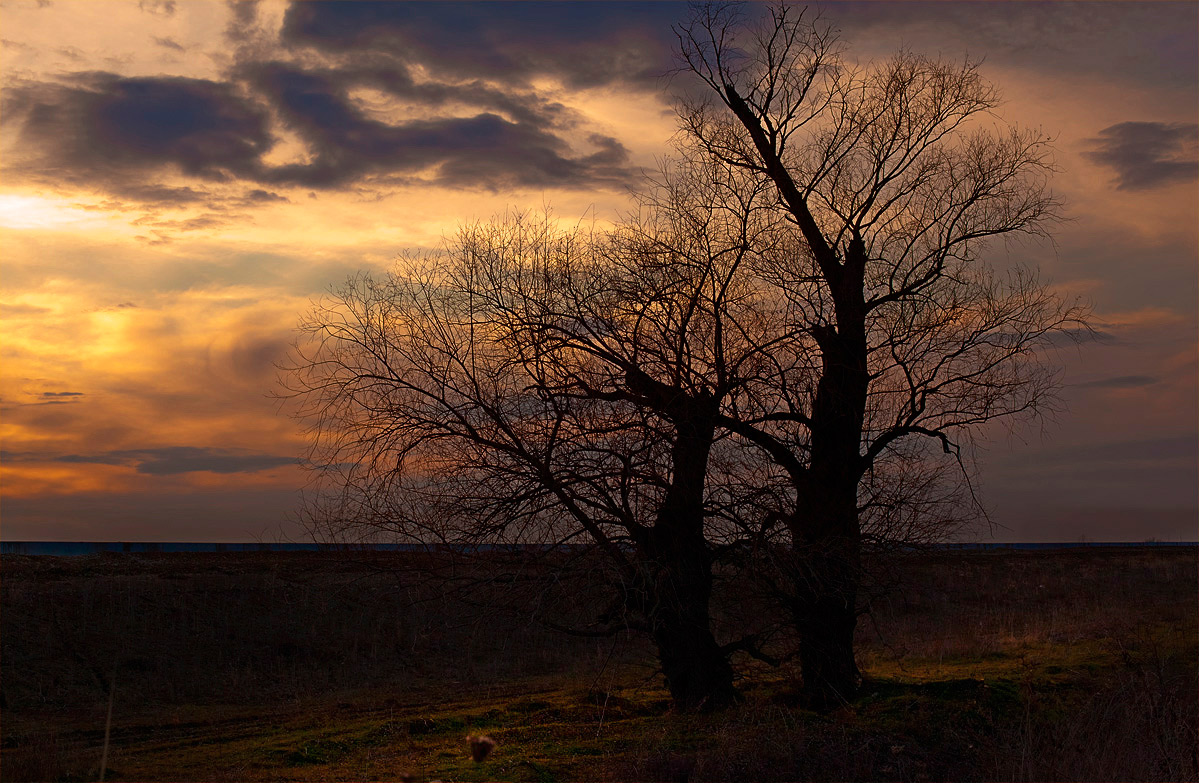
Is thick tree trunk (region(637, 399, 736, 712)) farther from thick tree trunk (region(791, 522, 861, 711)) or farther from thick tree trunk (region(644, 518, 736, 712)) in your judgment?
thick tree trunk (region(791, 522, 861, 711))

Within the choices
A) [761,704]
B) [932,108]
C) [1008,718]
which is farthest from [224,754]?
[932,108]

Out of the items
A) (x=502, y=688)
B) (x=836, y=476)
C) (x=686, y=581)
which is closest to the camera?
(x=686, y=581)

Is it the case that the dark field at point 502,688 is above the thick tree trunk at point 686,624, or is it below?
below

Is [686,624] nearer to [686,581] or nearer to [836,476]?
[686,581]

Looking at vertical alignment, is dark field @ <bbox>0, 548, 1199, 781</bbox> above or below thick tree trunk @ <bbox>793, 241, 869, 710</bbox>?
below

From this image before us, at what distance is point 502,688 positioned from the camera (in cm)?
2027

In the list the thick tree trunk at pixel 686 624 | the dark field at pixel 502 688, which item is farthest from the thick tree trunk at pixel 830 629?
the thick tree trunk at pixel 686 624

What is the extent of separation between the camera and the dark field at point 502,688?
966 centimetres

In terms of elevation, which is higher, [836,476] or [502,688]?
[836,476]

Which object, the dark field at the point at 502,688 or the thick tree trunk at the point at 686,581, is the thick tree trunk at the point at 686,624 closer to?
the thick tree trunk at the point at 686,581

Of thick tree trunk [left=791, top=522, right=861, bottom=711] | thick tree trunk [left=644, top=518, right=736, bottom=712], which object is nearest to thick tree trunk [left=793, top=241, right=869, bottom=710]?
thick tree trunk [left=791, top=522, right=861, bottom=711]

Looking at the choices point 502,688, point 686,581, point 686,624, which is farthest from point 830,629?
point 502,688

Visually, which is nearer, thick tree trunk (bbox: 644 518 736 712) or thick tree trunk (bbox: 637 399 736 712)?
thick tree trunk (bbox: 637 399 736 712)

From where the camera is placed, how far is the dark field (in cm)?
966
